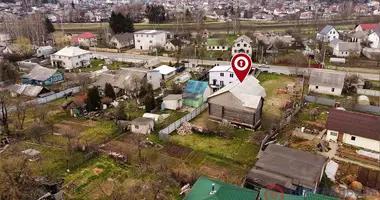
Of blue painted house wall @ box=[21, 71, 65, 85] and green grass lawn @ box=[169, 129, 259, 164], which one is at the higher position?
blue painted house wall @ box=[21, 71, 65, 85]

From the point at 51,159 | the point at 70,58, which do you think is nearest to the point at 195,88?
the point at 51,159

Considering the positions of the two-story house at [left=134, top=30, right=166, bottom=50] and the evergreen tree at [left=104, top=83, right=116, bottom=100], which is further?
the two-story house at [left=134, top=30, right=166, bottom=50]

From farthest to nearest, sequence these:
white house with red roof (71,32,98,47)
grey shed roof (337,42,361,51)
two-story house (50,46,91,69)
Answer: white house with red roof (71,32,98,47) < grey shed roof (337,42,361,51) < two-story house (50,46,91,69)

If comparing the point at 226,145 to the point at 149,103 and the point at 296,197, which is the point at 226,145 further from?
the point at 149,103

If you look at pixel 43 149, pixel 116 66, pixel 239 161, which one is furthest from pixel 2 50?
pixel 239 161

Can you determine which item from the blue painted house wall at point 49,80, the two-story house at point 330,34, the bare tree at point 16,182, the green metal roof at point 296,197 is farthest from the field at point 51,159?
the two-story house at point 330,34

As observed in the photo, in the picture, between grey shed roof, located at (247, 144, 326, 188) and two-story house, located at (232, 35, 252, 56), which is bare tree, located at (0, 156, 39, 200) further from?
two-story house, located at (232, 35, 252, 56)

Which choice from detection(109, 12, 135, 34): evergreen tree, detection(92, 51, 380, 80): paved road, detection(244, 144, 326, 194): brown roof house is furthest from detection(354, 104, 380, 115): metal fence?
detection(109, 12, 135, 34): evergreen tree
